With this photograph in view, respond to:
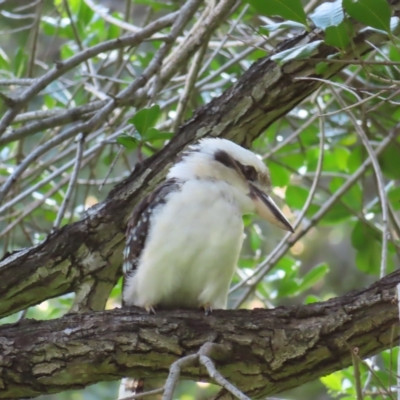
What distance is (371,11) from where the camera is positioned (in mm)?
1698

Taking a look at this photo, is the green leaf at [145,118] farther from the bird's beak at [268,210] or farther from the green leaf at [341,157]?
the green leaf at [341,157]

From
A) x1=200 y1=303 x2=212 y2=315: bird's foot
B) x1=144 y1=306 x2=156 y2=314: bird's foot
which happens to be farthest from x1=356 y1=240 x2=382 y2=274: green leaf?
x1=144 y1=306 x2=156 y2=314: bird's foot

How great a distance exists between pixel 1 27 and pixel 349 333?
507 cm

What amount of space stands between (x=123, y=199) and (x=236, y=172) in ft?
1.31

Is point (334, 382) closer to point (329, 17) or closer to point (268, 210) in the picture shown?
point (268, 210)

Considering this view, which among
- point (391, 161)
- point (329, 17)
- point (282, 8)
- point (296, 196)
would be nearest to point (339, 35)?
point (329, 17)

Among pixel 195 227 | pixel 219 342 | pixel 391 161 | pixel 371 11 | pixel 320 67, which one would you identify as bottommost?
pixel 219 342

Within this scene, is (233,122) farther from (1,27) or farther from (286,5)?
(1,27)

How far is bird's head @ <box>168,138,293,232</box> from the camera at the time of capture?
234 cm

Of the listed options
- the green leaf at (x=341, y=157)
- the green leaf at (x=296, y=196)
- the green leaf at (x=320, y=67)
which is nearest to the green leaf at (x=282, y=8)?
the green leaf at (x=320, y=67)

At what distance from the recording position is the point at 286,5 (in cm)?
177

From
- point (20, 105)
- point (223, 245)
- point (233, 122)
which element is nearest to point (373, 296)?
point (223, 245)

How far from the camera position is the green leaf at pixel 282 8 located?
176 centimetres

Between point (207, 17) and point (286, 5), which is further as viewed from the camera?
point (207, 17)
